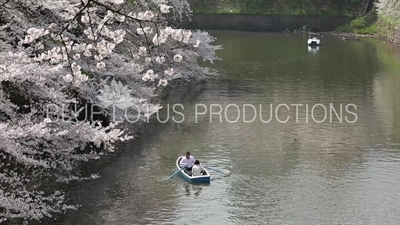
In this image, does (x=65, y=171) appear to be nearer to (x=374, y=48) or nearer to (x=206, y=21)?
(x=374, y=48)

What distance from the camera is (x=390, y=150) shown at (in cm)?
2033

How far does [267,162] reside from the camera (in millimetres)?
18781

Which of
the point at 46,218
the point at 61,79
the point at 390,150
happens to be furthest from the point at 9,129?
the point at 390,150

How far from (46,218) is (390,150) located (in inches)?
481

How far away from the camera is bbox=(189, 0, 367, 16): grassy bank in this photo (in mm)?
62344

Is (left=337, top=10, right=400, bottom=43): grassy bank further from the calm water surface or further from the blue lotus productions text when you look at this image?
the blue lotus productions text

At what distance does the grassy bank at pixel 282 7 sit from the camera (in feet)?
205

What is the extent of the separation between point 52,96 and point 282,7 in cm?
5161

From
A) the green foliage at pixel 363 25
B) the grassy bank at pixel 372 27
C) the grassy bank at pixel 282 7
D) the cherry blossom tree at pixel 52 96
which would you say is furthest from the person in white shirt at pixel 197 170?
the grassy bank at pixel 282 7

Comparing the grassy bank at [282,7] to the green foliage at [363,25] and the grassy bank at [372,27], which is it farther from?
the grassy bank at [372,27]

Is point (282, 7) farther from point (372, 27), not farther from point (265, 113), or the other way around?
point (265, 113)

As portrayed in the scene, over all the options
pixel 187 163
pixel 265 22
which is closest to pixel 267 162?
pixel 187 163

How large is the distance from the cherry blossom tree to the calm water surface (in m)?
1.03

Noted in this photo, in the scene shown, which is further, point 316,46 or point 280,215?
point 316,46
